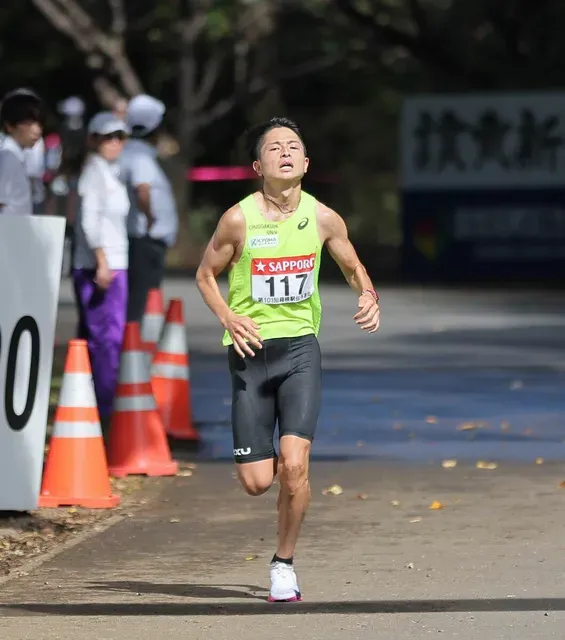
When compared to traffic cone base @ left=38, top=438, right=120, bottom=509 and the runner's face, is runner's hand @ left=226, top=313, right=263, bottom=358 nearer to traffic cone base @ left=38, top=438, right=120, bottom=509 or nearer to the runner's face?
the runner's face

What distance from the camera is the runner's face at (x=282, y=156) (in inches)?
315

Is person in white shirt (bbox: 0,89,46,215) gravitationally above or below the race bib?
above

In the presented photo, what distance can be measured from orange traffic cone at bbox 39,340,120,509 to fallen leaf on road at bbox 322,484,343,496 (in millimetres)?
1204

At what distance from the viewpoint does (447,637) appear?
722 centimetres

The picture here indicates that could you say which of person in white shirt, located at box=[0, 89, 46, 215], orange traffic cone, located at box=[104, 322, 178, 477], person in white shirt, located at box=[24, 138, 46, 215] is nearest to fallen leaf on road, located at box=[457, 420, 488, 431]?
orange traffic cone, located at box=[104, 322, 178, 477]

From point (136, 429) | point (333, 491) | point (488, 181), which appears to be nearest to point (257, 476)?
point (333, 491)

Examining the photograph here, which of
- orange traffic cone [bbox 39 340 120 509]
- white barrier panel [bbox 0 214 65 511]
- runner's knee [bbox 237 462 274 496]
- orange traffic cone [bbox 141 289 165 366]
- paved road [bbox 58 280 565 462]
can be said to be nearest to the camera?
runner's knee [bbox 237 462 274 496]

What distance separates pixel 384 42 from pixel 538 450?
2990cm

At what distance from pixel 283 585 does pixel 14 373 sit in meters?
2.32

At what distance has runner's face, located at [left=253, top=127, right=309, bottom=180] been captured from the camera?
8008 mm

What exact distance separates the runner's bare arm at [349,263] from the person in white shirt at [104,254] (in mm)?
4766

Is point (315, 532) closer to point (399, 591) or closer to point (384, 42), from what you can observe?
point (399, 591)

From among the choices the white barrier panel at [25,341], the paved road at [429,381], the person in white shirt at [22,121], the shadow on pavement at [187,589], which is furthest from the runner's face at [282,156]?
the paved road at [429,381]

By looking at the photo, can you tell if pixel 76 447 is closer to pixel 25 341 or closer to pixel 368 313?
pixel 25 341
